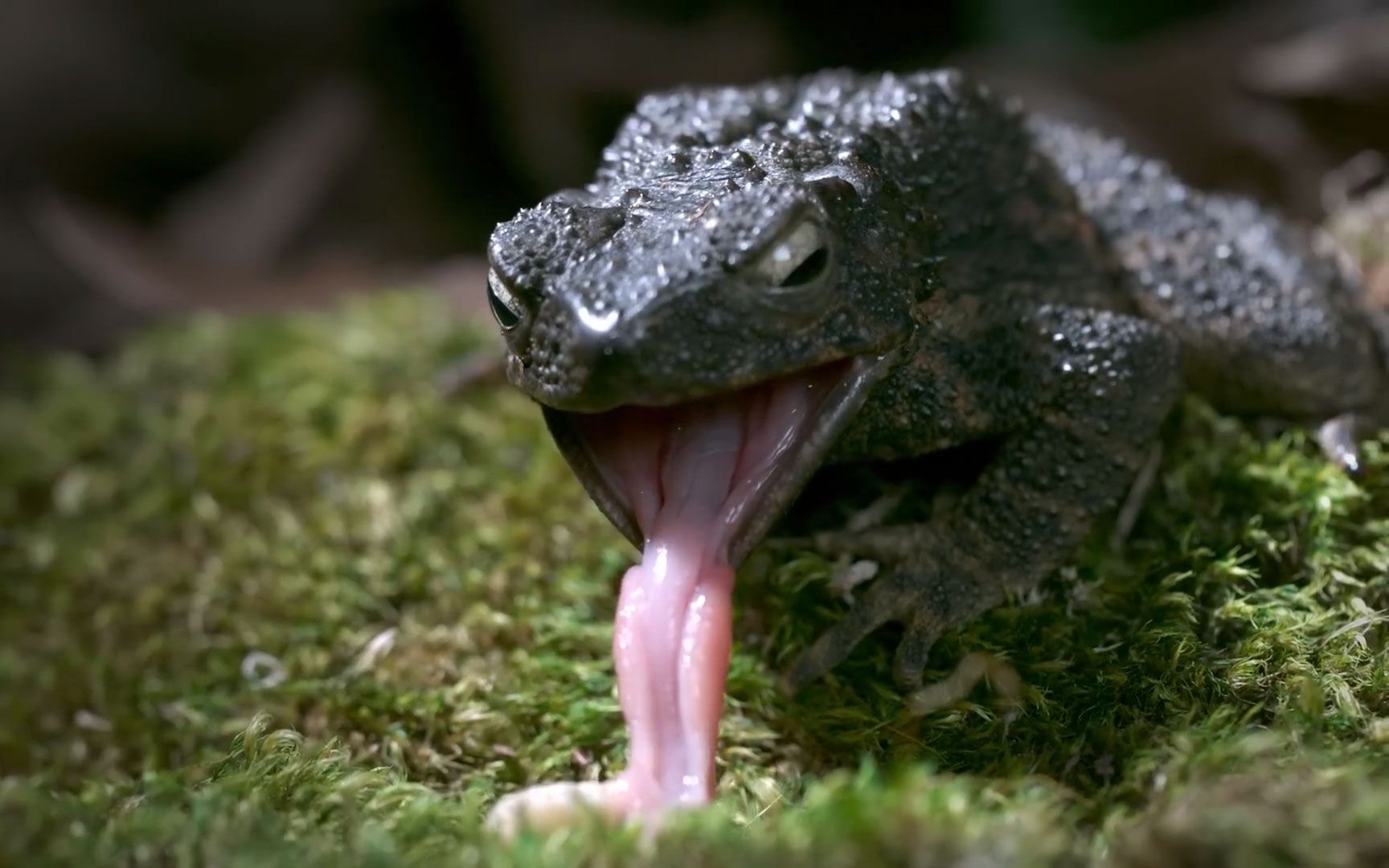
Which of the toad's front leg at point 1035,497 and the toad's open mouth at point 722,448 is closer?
the toad's open mouth at point 722,448

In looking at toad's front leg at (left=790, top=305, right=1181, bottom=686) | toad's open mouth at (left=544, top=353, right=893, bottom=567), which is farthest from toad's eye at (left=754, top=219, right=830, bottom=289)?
toad's front leg at (left=790, top=305, right=1181, bottom=686)

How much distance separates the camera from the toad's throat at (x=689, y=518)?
221 cm

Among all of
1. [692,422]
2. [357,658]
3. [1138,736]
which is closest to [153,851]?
[357,658]

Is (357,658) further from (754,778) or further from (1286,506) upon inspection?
(1286,506)

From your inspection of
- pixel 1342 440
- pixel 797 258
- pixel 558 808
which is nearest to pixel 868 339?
pixel 797 258

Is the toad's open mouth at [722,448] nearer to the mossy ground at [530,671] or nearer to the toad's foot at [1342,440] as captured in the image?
the mossy ground at [530,671]

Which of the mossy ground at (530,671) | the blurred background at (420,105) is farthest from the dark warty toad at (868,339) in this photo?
the blurred background at (420,105)

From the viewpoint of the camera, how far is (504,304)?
2498mm

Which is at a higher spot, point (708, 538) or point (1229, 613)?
point (708, 538)

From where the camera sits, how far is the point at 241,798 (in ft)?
7.42

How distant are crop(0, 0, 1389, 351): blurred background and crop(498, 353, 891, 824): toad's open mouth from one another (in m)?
3.05

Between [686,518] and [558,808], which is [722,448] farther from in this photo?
[558,808]

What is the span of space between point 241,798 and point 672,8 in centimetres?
459

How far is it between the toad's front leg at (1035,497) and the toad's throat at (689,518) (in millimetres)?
435
